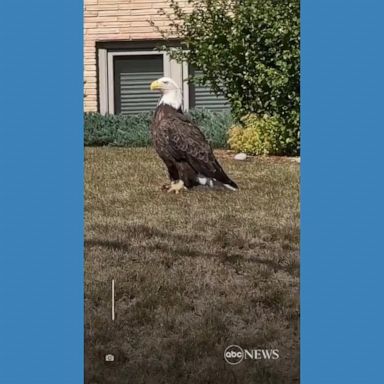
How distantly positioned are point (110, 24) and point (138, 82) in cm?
38

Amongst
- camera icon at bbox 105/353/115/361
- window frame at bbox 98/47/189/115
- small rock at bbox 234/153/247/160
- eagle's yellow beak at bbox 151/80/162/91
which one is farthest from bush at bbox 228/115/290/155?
camera icon at bbox 105/353/115/361

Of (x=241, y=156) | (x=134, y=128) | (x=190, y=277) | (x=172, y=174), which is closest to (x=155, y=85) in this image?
(x=134, y=128)

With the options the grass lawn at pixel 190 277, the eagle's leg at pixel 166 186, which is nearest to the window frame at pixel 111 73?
the grass lawn at pixel 190 277

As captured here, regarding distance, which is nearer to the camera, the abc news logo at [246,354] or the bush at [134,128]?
the abc news logo at [246,354]

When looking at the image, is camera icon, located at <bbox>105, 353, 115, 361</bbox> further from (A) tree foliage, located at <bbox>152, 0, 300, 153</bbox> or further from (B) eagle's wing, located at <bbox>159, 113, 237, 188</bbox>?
(A) tree foliage, located at <bbox>152, 0, 300, 153</bbox>

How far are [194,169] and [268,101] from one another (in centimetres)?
61

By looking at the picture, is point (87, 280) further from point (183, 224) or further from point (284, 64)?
point (284, 64)

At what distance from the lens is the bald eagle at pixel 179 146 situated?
20.1ft

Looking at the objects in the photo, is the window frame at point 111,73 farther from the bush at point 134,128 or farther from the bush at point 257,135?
the bush at point 257,135

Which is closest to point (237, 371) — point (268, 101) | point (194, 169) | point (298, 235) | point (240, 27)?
point (298, 235)

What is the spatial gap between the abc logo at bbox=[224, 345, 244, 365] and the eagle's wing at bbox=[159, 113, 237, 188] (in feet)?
3.14

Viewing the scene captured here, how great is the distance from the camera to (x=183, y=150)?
20.2 feet

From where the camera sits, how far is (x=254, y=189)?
19.9 ft

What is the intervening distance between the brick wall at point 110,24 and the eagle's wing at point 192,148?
0.50 m
